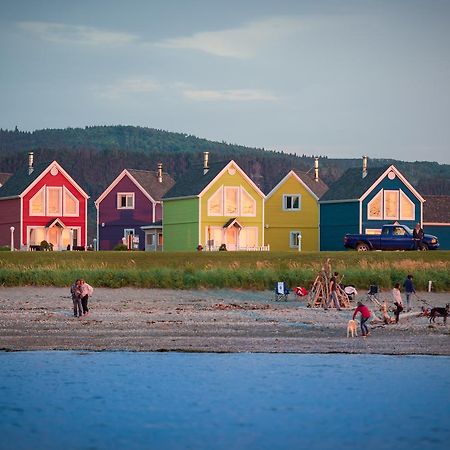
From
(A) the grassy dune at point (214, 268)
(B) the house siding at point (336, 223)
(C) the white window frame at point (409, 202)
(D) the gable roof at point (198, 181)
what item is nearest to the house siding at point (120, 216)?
(D) the gable roof at point (198, 181)

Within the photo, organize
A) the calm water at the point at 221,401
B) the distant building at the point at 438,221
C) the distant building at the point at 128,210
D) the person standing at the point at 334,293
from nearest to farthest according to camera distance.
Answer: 1. the calm water at the point at 221,401
2. the person standing at the point at 334,293
3. the distant building at the point at 438,221
4. the distant building at the point at 128,210

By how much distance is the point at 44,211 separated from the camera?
88.8 meters

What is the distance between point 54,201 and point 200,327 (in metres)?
52.2

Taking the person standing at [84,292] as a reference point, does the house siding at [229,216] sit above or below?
above

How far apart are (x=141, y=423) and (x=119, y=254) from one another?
142 ft

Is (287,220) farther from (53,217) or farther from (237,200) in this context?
(53,217)

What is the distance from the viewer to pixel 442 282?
5547 centimetres

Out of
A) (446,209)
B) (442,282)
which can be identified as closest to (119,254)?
(442,282)

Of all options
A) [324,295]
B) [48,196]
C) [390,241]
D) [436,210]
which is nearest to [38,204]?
[48,196]

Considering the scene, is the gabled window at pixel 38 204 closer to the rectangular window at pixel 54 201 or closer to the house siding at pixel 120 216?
the rectangular window at pixel 54 201

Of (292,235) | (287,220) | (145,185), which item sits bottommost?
(292,235)

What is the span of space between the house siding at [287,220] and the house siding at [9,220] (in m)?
19.9

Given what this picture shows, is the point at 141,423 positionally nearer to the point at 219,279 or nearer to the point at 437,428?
the point at 437,428

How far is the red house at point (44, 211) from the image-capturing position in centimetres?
A: 8806
